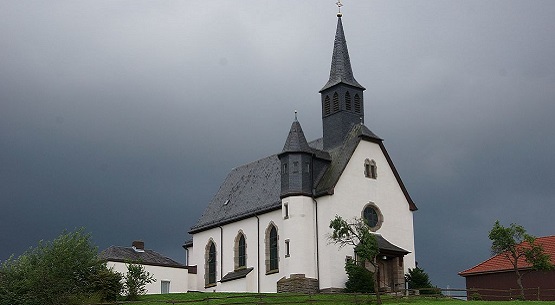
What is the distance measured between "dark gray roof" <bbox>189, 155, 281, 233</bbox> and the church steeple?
5.46 m

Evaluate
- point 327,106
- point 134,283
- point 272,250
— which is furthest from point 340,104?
point 134,283

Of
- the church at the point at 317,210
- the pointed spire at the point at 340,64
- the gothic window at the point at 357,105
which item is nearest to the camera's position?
the church at the point at 317,210

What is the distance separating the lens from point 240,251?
201 feet

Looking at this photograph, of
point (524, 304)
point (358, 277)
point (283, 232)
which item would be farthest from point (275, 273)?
point (524, 304)

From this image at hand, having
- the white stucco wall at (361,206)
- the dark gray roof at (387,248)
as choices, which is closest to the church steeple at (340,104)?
the white stucco wall at (361,206)

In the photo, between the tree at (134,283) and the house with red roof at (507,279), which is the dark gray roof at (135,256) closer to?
the tree at (134,283)

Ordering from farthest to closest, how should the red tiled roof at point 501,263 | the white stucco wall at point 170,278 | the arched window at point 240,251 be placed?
the white stucco wall at point 170,278, the arched window at point 240,251, the red tiled roof at point 501,263

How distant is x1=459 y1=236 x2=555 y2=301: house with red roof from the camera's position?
53.3 m

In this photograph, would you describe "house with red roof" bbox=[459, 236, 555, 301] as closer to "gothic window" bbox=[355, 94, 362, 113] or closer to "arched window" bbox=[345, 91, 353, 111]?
→ "gothic window" bbox=[355, 94, 362, 113]

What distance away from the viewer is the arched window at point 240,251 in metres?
60.4

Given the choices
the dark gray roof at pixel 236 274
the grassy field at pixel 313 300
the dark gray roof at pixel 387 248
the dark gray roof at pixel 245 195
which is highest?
the dark gray roof at pixel 245 195

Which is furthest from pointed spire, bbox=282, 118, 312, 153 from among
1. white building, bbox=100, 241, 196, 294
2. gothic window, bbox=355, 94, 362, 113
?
white building, bbox=100, 241, 196, 294

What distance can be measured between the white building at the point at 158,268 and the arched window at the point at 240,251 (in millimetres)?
4799

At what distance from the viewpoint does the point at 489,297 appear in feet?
174
